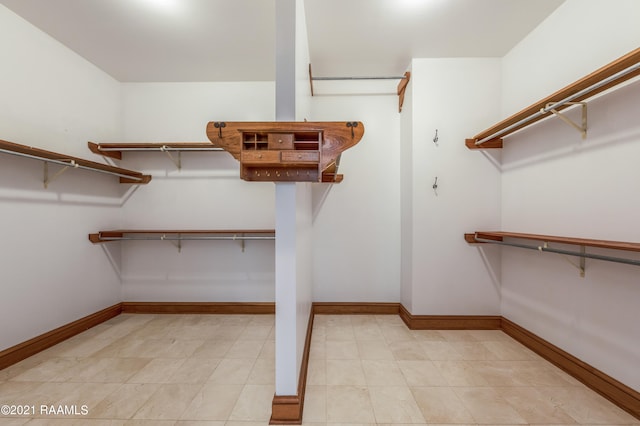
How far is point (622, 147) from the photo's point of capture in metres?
1.57

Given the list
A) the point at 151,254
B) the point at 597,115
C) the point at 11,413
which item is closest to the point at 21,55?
the point at 151,254

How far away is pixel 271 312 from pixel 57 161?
258cm

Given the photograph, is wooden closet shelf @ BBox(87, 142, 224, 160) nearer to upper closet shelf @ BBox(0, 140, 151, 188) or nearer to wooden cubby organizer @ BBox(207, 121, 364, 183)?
upper closet shelf @ BBox(0, 140, 151, 188)

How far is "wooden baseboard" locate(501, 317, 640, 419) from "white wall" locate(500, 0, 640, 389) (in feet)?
0.15

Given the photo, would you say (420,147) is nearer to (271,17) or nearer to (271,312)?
(271,17)

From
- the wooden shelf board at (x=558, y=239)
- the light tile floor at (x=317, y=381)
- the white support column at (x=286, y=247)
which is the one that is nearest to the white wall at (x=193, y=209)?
the light tile floor at (x=317, y=381)

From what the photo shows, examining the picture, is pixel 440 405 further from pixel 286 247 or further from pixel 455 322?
pixel 286 247

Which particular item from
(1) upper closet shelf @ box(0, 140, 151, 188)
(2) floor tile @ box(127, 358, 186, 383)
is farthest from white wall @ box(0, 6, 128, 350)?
(2) floor tile @ box(127, 358, 186, 383)

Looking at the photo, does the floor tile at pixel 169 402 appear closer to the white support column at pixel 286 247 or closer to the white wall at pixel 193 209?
the white support column at pixel 286 247

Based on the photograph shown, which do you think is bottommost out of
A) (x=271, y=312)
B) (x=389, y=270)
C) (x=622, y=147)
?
(x=271, y=312)

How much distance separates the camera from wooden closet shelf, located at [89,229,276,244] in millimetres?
2818

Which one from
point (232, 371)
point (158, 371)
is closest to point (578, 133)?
point (232, 371)

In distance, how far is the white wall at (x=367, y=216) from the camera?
3066 millimetres

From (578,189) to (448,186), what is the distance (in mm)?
997
